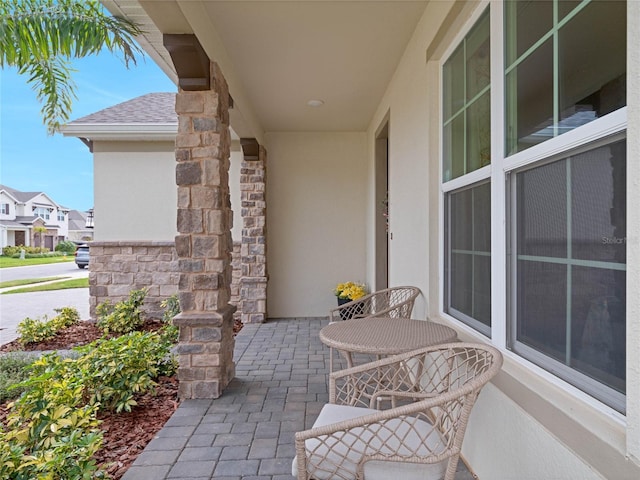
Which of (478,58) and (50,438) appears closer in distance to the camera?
(50,438)

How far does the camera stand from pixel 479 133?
Answer: 211 cm

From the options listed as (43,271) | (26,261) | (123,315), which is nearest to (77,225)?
(26,261)

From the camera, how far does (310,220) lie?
5.98 meters

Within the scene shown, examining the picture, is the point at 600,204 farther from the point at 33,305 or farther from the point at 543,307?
the point at 33,305

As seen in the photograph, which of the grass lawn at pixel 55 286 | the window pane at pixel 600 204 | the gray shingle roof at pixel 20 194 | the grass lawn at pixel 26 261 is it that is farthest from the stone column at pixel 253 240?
the gray shingle roof at pixel 20 194

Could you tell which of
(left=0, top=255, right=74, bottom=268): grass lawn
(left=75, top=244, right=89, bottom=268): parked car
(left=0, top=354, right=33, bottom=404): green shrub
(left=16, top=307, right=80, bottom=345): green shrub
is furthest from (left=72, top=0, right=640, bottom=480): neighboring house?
(left=0, top=255, right=74, bottom=268): grass lawn

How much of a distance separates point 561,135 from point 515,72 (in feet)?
1.70

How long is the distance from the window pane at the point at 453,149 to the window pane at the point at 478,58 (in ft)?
0.69

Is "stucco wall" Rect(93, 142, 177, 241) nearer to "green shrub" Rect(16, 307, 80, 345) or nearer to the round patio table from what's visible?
"green shrub" Rect(16, 307, 80, 345)

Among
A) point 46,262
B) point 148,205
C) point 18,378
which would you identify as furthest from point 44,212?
point 18,378

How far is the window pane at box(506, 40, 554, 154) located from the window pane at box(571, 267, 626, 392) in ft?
1.89

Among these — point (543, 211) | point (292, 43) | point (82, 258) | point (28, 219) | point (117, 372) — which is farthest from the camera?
point (28, 219)

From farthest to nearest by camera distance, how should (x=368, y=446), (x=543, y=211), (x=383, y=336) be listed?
(x=383, y=336) < (x=543, y=211) < (x=368, y=446)

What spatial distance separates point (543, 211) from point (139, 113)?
268 inches
